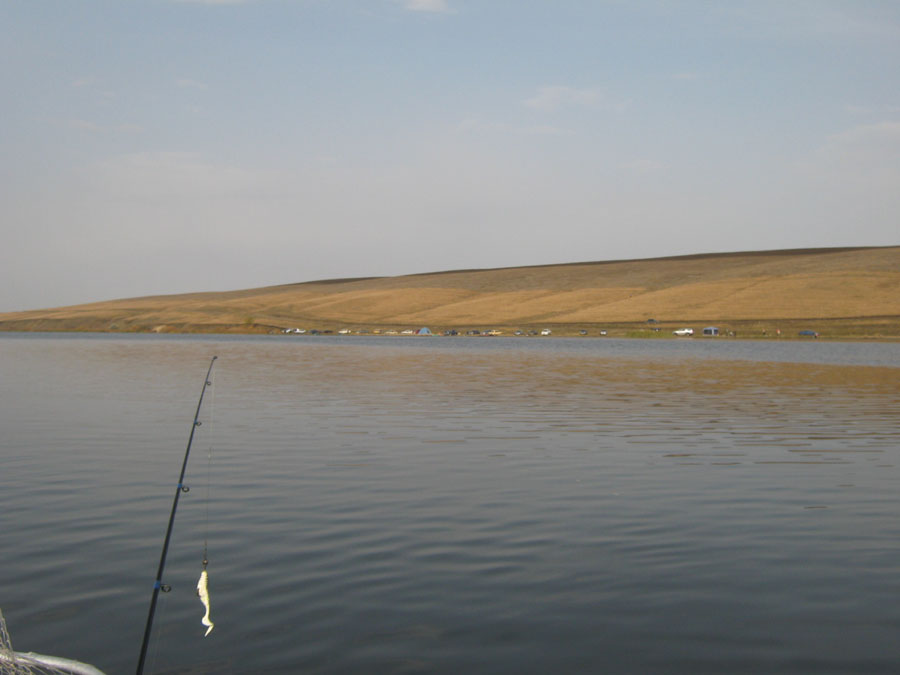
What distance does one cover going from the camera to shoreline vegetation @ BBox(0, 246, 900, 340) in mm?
125562

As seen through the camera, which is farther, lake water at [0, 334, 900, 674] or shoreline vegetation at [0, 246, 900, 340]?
shoreline vegetation at [0, 246, 900, 340]

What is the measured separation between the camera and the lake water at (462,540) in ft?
28.6

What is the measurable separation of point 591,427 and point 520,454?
524 cm

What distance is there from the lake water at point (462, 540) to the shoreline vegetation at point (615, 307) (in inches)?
3932

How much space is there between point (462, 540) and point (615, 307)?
466 feet

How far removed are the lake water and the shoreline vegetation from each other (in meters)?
99.9

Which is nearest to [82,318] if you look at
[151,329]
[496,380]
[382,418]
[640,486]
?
[151,329]

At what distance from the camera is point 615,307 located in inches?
5984

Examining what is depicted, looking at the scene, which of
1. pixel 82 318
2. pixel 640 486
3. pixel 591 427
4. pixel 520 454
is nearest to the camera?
pixel 640 486

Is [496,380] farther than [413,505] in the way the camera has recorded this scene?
Yes

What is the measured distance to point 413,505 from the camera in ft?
48.5

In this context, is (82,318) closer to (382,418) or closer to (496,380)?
(496,380)

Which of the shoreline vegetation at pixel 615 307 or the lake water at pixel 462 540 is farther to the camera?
the shoreline vegetation at pixel 615 307

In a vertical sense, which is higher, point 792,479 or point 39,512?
point 39,512
